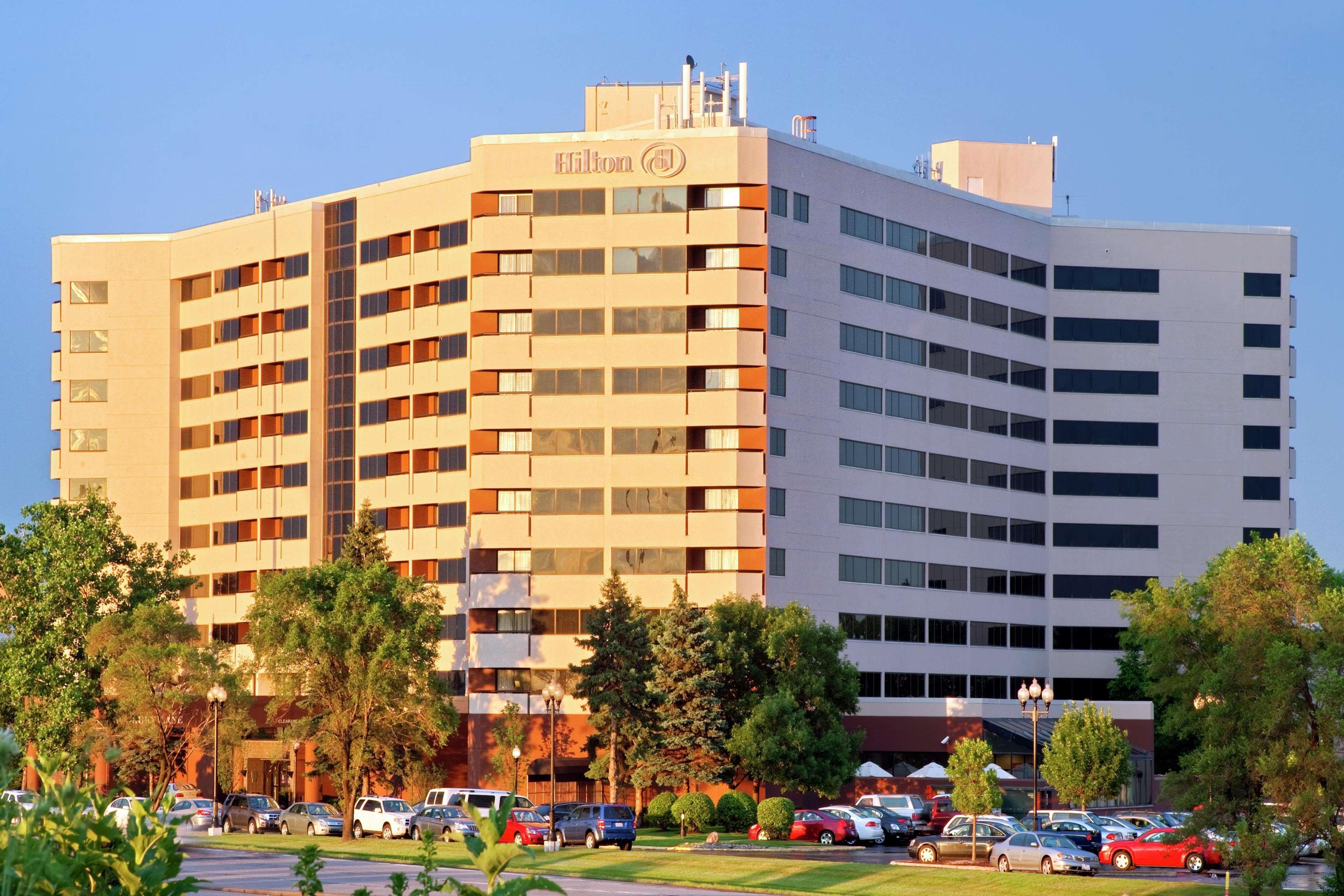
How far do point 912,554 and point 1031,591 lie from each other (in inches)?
478

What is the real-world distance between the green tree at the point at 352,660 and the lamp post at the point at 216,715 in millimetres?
2566

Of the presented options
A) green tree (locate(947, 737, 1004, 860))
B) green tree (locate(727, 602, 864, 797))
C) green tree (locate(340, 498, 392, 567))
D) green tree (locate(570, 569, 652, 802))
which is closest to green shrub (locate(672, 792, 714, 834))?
green tree (locate(727, 602, 864, 797))

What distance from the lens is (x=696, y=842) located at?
229 ft

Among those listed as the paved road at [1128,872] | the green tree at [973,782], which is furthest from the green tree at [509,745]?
the green tree at [973,782]

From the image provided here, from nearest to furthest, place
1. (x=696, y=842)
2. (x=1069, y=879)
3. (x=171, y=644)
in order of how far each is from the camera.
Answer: (x=1069, y=879) < (x=696, y=842) < (x=171, y=644)

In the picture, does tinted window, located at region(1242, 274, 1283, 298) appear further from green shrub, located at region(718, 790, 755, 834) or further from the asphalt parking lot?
the asphalt parking lot

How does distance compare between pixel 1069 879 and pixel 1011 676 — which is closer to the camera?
pixel 1069 879

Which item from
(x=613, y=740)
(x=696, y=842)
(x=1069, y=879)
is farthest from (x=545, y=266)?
(x=1069, y=879)

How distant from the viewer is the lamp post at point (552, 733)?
204 feet

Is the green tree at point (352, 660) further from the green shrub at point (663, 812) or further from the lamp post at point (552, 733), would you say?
the green shrub at point (663, 812)

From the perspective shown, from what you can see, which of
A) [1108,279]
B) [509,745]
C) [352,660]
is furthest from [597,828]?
[1108,279]

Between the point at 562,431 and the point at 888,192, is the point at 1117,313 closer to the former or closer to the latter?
the point at 888,192

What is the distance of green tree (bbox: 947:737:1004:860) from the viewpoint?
5891 centimetres

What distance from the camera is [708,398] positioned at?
9212 centimetres
